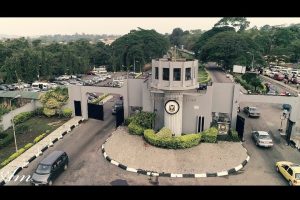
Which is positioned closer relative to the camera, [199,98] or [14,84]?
[199,98]

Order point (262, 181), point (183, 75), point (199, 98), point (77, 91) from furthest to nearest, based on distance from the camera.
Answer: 1. point (77, 91)
2. point (199, 98)
3. point (183, 75)
4. point (262, 181)

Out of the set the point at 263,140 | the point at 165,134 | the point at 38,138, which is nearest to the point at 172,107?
the point at 165,134

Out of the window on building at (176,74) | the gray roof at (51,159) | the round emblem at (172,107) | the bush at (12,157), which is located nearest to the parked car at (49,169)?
the gray roof at (51,159)

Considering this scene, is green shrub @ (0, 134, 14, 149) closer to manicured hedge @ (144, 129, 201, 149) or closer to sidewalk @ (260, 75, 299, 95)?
manicured hedge @ (144, 129, 201, 149)

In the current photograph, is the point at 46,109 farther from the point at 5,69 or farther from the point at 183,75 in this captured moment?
the point at 5,69

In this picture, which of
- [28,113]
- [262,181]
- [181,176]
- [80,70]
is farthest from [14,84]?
[262,181]

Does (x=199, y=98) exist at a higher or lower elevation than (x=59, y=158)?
higher

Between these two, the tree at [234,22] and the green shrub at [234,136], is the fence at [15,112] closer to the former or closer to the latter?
the green shrub at [234,136]

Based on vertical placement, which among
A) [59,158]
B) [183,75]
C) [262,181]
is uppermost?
[183,75]
